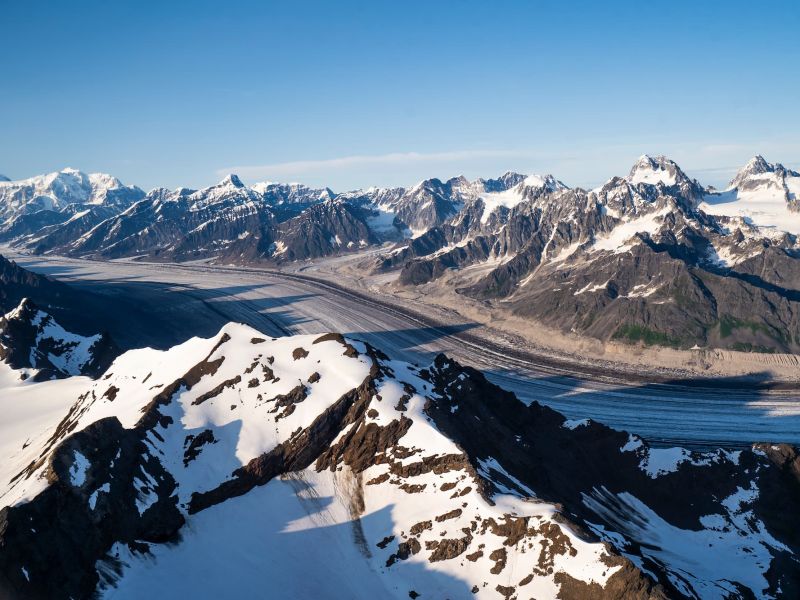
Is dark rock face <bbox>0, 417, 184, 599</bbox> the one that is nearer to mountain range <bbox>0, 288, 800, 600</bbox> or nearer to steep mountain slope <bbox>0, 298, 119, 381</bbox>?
mountain range <bbox>0, 288, 800, 600</bbox>

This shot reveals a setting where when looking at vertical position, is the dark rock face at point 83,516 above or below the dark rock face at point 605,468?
above

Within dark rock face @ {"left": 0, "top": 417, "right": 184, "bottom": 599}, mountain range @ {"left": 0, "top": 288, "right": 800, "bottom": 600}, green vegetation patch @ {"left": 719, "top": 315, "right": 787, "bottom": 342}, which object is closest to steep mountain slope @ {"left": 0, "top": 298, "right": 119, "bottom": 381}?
mountain range @ {"left": 0, "top": 288, "right": 800, "bottom": 600}

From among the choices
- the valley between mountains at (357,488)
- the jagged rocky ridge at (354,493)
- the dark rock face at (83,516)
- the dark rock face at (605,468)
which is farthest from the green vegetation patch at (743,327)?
the dark rock face at (83,516)

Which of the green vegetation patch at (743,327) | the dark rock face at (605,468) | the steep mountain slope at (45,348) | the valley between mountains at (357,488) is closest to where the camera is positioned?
the valley between mountains at (357,488)

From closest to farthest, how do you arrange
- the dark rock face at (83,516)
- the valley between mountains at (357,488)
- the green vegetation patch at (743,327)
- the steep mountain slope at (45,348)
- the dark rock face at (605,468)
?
1. the dark rock face at (83,516)
2. the valley between mountains at (357,488)
3. the dark rock face at (605,468)
4. the steep mountain slope at (45,348)
5. the green vegetation patch at (743,327)

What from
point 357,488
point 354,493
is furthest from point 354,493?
point 357,488

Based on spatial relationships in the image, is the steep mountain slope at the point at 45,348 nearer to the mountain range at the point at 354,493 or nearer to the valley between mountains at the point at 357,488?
the valley between mountains at the point at 357,488

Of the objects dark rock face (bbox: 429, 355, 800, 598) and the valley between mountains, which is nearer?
the valley between mountains

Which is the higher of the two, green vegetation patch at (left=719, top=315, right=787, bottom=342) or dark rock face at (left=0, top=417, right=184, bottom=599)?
dark rock face at (left=0, top=417, right=184, bottom=599)

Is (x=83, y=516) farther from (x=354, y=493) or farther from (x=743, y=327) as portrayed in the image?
(x=743, y=327)

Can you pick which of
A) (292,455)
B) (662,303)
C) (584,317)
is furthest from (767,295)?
(292,455)
